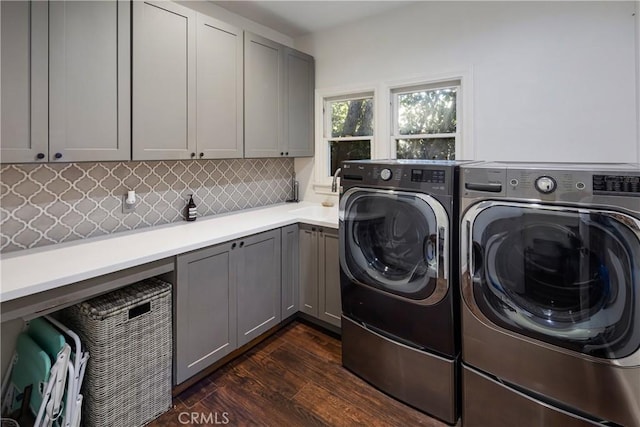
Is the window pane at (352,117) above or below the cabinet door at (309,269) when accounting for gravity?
above

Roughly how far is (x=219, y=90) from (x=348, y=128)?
1321mm

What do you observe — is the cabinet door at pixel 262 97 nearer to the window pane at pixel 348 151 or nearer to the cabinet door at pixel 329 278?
the window pane at pixel 348 151

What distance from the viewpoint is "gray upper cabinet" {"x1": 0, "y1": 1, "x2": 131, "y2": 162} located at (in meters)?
1.54

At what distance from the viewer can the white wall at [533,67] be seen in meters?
2.02

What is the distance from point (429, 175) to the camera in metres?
1.76

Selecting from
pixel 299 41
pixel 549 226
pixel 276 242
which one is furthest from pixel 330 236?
pixel 299 41

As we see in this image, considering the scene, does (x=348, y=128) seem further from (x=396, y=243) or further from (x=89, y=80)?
(x=89, y=80)

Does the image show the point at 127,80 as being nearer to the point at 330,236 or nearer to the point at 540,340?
the point at 330,236

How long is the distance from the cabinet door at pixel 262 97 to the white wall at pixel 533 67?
93cm

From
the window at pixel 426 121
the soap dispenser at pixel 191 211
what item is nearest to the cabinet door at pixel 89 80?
the soap dispenser at pixel 191 211

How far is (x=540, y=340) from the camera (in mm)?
1499

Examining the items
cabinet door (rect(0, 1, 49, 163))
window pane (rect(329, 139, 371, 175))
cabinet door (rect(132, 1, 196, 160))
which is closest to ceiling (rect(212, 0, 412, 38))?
cabinet door (rect(132, 1, 196, 160))

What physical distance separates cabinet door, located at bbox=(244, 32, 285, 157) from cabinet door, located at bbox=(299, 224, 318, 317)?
2.58 ft

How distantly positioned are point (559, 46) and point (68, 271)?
9.94 ft
